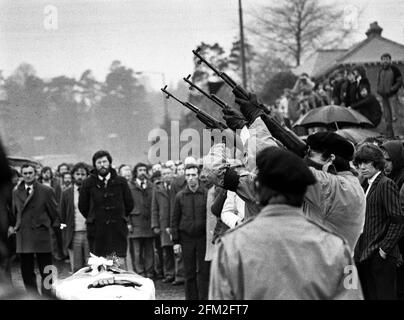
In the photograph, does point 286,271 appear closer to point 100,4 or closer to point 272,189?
point 272,189

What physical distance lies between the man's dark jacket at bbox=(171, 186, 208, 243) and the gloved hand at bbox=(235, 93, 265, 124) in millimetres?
5101

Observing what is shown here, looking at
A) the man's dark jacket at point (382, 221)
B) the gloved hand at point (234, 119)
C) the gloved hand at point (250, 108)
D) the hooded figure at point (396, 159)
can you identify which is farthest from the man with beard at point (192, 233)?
the gloved hand at point (250, 108)

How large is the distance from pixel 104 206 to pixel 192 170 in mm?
1342

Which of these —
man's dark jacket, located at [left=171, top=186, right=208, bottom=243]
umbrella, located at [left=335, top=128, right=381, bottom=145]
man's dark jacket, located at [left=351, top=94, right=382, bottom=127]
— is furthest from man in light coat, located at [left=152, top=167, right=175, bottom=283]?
man's dark jacket, located at [left=351, top=94, right=382, bottom=127]

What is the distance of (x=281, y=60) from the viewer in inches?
1811

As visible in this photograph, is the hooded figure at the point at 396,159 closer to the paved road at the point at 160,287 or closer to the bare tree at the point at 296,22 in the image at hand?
the paved road at the point at 160,287

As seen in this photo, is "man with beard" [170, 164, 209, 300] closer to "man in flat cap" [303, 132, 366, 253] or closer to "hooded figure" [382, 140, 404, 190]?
"hooded figure" [382, 140, 404, 190]

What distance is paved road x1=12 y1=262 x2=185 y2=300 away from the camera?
537 inches

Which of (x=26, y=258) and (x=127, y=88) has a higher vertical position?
(x=127, y=88)

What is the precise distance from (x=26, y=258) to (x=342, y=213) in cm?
733

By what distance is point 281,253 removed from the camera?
15.0 feet

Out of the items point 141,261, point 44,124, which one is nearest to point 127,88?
point 44,124

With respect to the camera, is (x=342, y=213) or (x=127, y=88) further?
(x=127, y=88)

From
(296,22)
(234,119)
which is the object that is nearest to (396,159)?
(234,119)
